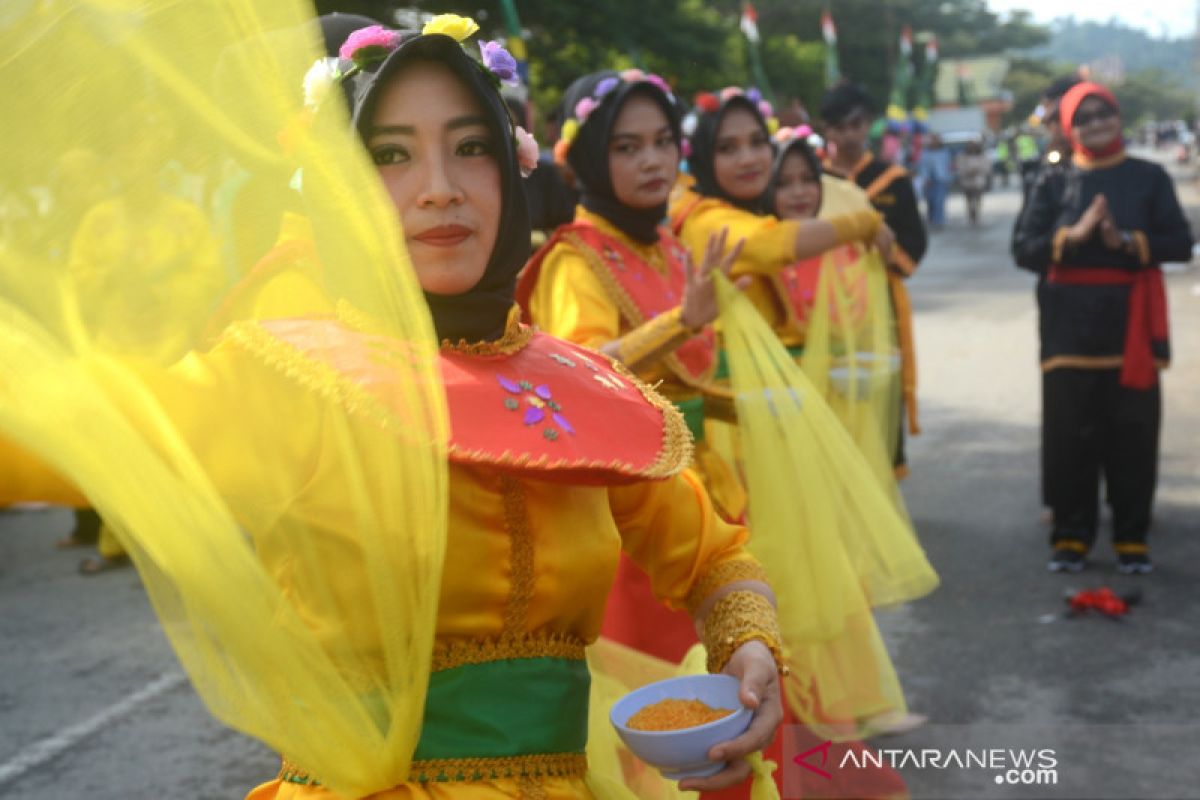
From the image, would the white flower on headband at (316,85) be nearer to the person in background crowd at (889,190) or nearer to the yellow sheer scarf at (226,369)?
the yellow sheer scarf at (226,369)

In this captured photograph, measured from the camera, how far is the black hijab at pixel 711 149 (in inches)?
203

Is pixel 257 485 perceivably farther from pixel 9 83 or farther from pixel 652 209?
pixel 652 209

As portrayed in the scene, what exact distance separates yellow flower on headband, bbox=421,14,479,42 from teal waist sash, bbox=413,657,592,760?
2.89ft

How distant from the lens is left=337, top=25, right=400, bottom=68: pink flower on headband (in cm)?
214

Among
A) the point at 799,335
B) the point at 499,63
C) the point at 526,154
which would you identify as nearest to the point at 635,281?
the point at 799,335

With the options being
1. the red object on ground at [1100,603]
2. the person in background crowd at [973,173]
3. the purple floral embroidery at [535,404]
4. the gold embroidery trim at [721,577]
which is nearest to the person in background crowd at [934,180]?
the person in background crowd at [973,173]

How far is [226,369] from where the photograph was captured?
179 centimetres

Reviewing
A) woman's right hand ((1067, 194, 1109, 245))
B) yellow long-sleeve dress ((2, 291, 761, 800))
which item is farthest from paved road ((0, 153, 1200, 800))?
yellow long-sleeve dress ((2, 291, 761, 800))

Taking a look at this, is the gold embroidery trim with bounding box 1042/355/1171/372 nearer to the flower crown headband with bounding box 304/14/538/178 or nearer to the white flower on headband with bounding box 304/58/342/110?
the flower crown headband with bounding box 304/14/538/178

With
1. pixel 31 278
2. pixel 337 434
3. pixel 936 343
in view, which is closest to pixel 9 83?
pixel 31 278

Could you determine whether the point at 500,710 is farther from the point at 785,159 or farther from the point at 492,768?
the point at 785,159

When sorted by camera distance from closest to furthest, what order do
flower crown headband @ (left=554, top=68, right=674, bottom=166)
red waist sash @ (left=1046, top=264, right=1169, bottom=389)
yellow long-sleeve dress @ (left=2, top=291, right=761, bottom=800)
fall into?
1. yellow long-sleeve dress @ (left=2, top=291, right=761, bottom=800)
2. flower crown headband @ (left=554, top=68, right=674, bottom=166)
3. red waist sash @ (left=1046, top=264, right=1169, bottom=389)

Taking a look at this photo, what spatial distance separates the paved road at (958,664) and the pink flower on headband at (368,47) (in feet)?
10.3

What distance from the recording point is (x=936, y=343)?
14844 mm
